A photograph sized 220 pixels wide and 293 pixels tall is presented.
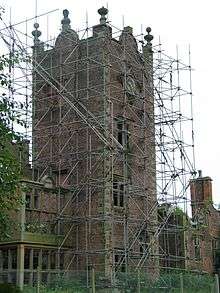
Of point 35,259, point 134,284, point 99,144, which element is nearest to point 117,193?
point 99,144

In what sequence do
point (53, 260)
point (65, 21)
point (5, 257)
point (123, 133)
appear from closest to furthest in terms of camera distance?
point (5, 257), point (53, 260), point (123, 133), point (65, 21)

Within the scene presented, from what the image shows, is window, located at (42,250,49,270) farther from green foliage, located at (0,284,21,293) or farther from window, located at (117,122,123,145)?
green foliage, located at (0,284,21,293)

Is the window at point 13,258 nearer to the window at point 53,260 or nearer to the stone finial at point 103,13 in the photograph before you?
the window at point 53,260

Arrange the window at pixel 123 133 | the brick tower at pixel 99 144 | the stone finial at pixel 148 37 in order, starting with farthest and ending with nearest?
the stone finial at pixel 148 37 → the window at pixel 123 133 → the brick tower at pixel 99 144

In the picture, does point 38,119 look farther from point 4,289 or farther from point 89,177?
point 4,289

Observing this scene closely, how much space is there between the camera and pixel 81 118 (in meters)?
30.8

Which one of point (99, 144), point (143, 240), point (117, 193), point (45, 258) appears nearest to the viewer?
point (45, 258)

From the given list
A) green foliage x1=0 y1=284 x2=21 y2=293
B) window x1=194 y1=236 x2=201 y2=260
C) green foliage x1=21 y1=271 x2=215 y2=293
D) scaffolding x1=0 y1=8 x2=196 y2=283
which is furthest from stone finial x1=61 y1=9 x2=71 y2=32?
green foliage x1=0 y1=284 x2=21 y2=293

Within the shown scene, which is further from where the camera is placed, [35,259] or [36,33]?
[36,33]

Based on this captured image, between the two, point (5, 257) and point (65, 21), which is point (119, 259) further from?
point (65, 21)

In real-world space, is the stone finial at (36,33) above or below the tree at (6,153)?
above

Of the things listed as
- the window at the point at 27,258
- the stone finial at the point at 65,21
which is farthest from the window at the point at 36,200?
Result: the stone finial at the point at 65,21

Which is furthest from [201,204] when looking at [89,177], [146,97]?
[89,177]

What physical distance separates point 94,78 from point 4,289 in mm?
14283
